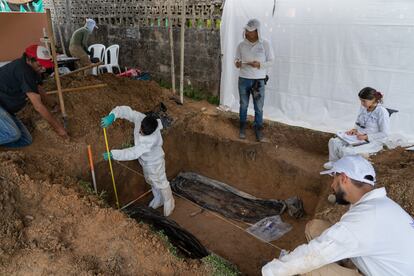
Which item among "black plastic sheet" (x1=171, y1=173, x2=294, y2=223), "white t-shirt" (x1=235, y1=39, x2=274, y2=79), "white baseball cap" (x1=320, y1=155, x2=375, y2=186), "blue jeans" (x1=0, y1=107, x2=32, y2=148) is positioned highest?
Result: "white t-shirt" (x1=235, y1=39, x2=274, y2=79)

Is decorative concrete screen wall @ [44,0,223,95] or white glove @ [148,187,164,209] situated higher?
decorative concrete screen wall @ [44,0,223,95]

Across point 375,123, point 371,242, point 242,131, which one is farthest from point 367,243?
point 242,131

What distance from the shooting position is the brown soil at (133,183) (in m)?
2.74

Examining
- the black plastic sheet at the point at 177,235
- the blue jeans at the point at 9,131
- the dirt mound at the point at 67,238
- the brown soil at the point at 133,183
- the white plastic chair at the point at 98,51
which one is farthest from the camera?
the white plastic chair at the point at 98,51

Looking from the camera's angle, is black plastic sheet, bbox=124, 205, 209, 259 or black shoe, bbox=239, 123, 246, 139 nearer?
black plastic sheet, bbox=124, 205, 209, 259

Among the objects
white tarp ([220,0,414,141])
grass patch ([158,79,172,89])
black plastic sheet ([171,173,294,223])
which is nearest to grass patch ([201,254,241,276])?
black plastic sheet ([171,173,294,223])

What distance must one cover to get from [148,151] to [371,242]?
3136 millimetres

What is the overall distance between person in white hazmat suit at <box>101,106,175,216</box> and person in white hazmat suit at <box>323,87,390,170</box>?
2422 millimetres

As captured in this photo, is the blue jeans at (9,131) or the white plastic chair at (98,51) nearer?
the blue jeans at (9,131)

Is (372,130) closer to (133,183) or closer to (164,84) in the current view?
(133,183)

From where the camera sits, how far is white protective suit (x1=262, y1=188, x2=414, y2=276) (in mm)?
1840

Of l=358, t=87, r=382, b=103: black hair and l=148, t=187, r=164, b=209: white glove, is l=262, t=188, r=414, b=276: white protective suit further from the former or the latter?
l=148, t=187, r=164, b=209: white glove

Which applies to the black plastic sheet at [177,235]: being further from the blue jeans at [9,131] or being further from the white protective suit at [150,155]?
the blue jeans at [9,131]

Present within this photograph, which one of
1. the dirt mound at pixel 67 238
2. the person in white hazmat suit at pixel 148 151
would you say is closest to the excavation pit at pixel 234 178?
the person in white hazmat suit at pixel 148 151
